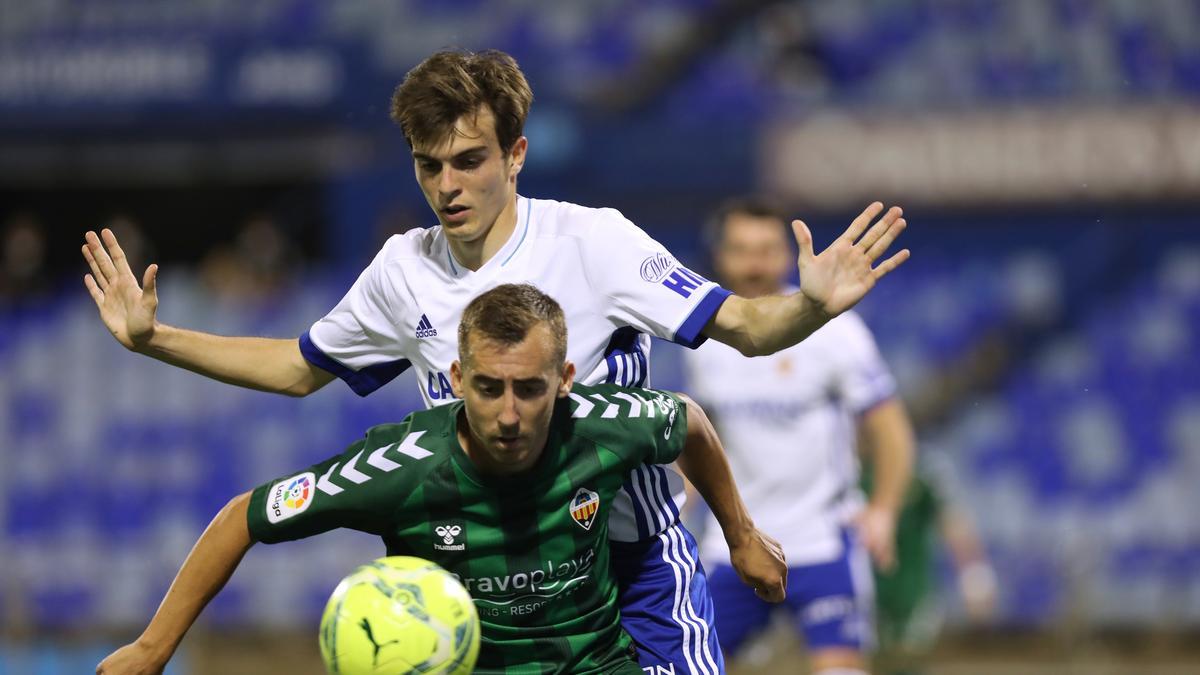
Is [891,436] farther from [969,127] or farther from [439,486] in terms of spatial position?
[969,127]

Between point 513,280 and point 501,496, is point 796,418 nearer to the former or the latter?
point 513,280

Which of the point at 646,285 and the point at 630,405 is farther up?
the point at 646,285

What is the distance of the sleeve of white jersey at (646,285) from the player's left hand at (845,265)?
34 centimetres

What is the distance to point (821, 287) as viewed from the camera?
13.6ft

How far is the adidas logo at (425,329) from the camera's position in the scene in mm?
4629

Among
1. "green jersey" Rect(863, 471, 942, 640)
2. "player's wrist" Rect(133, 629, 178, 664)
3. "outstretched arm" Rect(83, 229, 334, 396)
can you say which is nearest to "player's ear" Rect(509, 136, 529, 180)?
"outstretched arm" Rect(83, 229, 334, 396)

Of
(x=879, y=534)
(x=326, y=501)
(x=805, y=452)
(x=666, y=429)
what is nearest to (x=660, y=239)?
(x=805, y=452)

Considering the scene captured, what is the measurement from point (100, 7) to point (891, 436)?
10.6 metres

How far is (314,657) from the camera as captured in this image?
1236 centimetres

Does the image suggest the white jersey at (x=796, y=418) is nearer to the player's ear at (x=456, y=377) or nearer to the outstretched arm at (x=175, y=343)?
the outstretched arm at (x=175, y=343)

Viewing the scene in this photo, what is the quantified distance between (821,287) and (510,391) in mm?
786

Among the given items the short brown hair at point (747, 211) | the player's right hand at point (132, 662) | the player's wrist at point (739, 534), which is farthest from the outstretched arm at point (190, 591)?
the short brown hair at point (747, 211)

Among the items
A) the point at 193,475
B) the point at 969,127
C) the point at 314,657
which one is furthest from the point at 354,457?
the point at 969,127

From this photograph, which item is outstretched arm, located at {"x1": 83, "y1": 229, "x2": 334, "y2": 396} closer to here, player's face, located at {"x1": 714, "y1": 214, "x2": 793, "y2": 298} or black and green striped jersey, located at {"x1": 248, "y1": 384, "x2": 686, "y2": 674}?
black and green striped jersey, located at {"x1": 248, "y1": 384, "x2": 686, "y2": 674}
